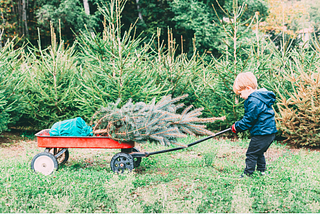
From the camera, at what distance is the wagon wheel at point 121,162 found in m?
4.30

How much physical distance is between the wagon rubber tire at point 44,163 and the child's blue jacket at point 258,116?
121 inches

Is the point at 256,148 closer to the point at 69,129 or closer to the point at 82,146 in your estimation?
the point at 82,146

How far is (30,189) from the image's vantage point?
363 centimetres

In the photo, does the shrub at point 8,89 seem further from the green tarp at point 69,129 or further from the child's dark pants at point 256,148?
the child's dark pants at point 256,148

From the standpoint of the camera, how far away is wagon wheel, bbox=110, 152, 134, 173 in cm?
430

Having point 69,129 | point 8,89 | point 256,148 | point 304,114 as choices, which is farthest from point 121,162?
point 304,114

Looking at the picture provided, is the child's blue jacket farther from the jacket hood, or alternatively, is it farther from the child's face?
the child's face

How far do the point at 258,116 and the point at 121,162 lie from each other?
2.32 m

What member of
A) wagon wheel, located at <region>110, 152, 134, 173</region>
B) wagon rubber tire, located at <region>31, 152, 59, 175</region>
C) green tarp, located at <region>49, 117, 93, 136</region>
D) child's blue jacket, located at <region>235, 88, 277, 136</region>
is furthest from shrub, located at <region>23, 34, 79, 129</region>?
child's blue jacket, located at <region>235, 88, 277, 136</region>

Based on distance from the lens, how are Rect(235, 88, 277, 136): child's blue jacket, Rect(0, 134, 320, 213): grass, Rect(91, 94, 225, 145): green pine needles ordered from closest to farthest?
Rect(0, 134, 320, 213): grass
Rect(235, 88, 277, 136): child's blue jacket
Rect(91, 94, 225, 145): green pine needles

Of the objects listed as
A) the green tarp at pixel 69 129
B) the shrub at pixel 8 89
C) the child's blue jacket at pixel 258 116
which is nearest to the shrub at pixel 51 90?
the shrub at pixel 8 89

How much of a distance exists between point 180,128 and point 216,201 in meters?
1.36

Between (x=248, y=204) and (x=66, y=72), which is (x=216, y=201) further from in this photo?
(x=66, y=72)

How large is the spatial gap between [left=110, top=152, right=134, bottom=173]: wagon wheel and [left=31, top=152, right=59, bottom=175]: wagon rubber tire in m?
0.98
